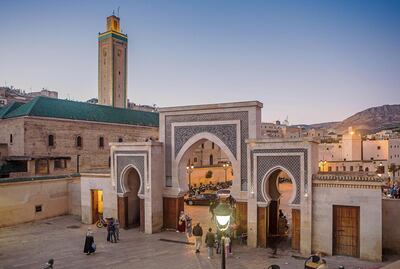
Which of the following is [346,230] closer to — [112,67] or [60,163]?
[60,163]

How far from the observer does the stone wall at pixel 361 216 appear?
10.4m

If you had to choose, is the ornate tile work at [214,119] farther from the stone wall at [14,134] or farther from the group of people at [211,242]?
the stone wall at [14,134]

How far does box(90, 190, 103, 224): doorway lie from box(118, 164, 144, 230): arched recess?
6.44 feet

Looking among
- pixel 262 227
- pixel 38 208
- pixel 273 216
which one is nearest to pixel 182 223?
pixel 262 227

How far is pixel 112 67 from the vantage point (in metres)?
41.4

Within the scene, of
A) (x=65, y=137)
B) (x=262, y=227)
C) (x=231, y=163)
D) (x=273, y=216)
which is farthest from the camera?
(x=65, y=137)

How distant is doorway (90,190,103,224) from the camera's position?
16.8 m

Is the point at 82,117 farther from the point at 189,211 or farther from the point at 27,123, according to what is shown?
the point at 189,211

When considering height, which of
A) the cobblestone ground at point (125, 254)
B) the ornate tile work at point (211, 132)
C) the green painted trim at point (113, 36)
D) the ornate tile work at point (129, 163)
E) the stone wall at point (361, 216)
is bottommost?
the cobblestone ground at point (125, 254)

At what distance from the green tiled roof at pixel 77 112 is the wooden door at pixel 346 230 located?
73.8 ft

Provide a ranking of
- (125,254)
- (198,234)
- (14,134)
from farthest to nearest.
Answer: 1. (14,134)
2. (198,234)
3. (125,254)

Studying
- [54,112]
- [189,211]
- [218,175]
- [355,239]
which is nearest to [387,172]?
[218,175]

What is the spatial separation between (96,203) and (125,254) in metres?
5.93

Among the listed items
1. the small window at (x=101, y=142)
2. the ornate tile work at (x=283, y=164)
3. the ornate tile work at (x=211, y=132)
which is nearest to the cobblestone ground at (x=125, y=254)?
the ornate tile work at (x=283, y=164)
